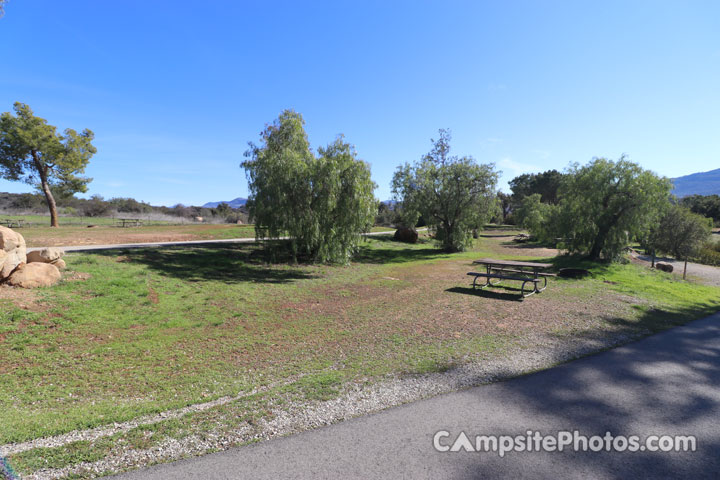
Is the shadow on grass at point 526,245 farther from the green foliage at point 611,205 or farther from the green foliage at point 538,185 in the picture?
the green foliage at point 538,185

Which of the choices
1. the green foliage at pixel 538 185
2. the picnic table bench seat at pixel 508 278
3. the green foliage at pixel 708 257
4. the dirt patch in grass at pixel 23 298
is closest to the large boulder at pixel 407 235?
the picnic table bench seat at pixel 508 278

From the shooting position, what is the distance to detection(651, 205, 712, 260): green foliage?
19.3 metres

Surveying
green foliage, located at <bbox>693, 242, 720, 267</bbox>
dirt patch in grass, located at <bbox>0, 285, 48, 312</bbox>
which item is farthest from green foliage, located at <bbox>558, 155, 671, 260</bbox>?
dirt patch in grass, located at <bbox>0, 285, 48, 312</bbox>

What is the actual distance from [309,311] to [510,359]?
502 centimetres

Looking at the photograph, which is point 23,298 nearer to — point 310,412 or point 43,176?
point 310,412

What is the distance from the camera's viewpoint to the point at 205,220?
41906mm

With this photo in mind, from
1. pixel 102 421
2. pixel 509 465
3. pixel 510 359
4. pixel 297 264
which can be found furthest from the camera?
pixel 297 264

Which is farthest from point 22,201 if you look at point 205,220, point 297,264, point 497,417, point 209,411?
point 497,417

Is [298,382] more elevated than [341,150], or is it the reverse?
[341,150]

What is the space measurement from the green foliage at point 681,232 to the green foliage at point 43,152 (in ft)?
133

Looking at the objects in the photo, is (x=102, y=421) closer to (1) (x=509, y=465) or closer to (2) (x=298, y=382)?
(2) (x=298, y=382)

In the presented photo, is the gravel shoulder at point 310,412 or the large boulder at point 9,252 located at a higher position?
the large boulder at point 9,252

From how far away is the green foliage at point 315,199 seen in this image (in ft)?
47.7

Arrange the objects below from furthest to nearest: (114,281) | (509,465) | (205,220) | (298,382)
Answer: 1. (205,220)
2. (114,281)
3. (298,382)
4. (509,465)
